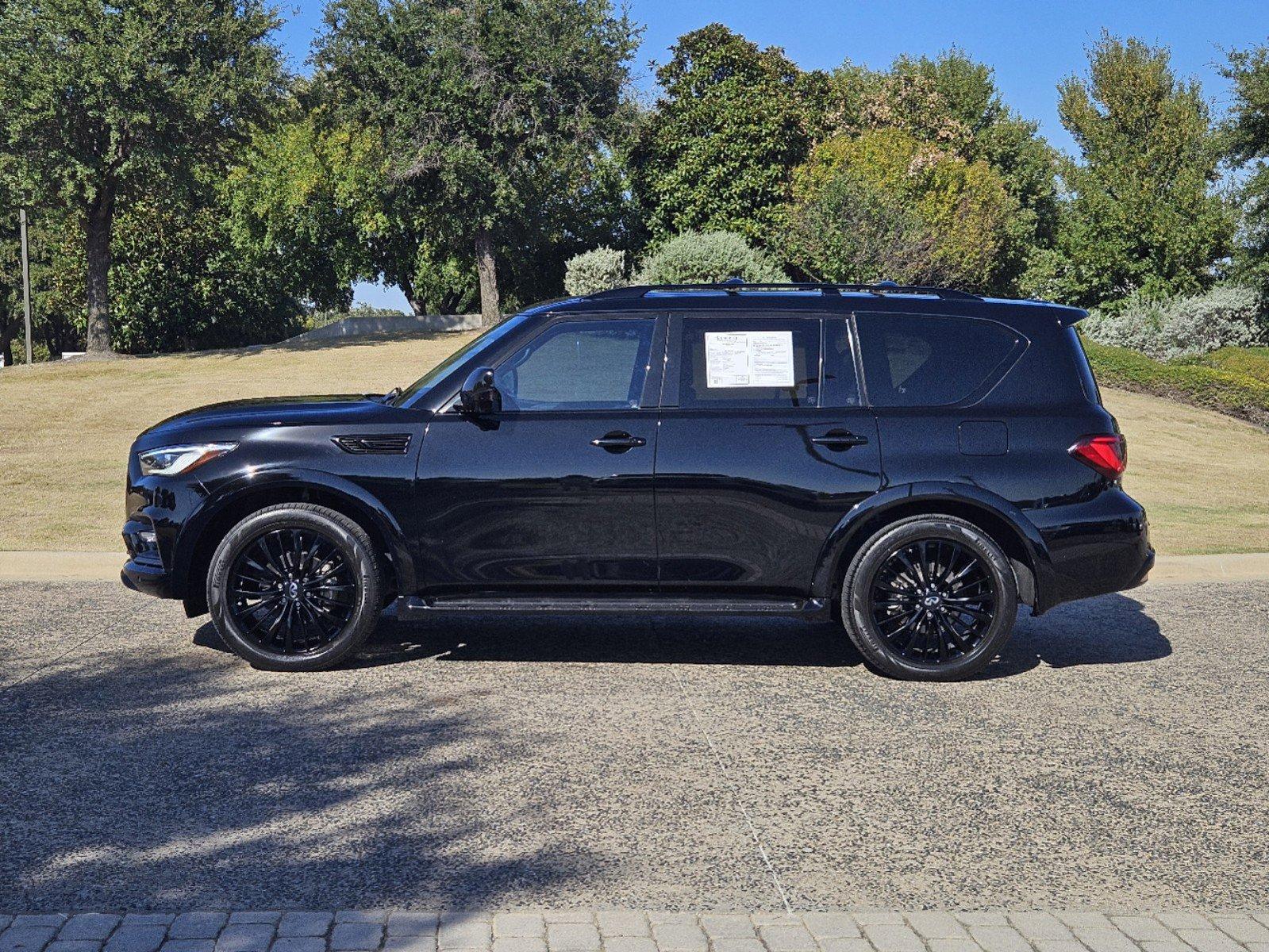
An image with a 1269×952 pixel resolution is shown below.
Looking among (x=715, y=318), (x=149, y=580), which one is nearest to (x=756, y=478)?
(x=715, y=318)

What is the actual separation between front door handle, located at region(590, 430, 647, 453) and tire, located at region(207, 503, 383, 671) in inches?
50.1

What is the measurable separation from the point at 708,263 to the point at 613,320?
90.7ft

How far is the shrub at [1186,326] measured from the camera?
37000mm

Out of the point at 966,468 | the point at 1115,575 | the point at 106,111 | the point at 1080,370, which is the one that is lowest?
the point at 1115,575

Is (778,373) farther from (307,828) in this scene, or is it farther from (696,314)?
(307,828)

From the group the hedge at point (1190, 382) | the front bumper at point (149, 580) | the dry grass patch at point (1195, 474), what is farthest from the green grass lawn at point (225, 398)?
the front bumper at point (149, 580)

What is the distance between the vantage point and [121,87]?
32.9 metres

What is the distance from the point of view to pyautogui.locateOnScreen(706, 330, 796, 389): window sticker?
6805 millimetres

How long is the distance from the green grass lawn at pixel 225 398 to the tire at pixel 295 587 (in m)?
3.96

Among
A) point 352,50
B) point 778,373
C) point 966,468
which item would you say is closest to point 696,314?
point 778,373

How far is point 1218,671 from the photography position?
6957 mm

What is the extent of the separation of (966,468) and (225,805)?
3891 mm

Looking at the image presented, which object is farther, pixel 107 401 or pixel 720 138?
pixel 720 138

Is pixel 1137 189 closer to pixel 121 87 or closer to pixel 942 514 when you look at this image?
pixel 121 87
